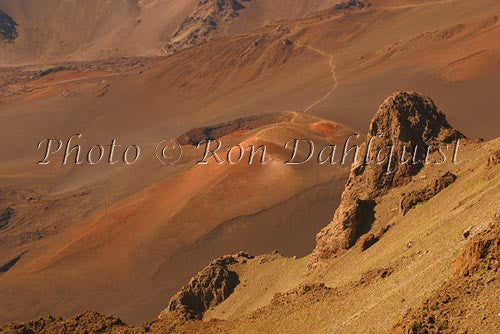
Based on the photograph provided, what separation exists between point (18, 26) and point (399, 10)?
8183 centimetres

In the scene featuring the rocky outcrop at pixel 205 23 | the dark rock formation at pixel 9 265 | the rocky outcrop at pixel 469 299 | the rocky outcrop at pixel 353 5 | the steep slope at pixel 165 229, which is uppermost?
the rocky outcrop at pixel 205 23

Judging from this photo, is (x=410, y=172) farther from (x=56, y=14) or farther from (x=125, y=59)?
(x=56, y=14)

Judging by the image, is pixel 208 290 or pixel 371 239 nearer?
pixel 371 239

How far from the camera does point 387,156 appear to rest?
21.4 meters

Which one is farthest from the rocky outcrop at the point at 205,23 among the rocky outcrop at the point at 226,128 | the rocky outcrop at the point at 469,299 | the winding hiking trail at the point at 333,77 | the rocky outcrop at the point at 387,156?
the rocky outcrop at the point at 469,299

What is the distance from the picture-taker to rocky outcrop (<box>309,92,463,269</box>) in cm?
2052

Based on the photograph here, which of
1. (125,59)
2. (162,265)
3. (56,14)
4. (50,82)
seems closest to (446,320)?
(162,265)

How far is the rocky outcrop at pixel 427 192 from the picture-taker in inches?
740

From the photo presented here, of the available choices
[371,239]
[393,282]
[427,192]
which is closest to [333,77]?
[427,192]

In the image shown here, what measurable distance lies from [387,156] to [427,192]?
263 cm

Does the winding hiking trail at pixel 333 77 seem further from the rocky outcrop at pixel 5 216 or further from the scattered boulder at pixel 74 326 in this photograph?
the scattered boulder at pixel 74 326

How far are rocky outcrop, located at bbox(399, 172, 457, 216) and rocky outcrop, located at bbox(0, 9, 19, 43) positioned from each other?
126 m

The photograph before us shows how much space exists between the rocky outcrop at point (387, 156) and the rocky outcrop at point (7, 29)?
124 meters

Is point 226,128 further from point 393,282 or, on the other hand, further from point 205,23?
point 205,23
